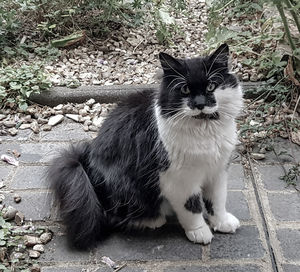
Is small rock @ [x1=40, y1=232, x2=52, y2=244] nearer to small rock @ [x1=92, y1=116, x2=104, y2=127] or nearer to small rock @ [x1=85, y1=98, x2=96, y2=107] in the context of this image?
small rock @ [x1=92, y1=116, x2=104, y2=127]

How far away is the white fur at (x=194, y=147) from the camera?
1.78 m

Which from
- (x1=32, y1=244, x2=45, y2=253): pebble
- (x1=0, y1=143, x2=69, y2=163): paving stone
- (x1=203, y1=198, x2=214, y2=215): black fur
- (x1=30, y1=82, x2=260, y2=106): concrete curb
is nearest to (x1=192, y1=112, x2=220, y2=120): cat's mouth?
(x1=203, y1=198, x2=214, y2=215): black fur

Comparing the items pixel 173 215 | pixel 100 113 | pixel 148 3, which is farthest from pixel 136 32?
pixel 173 215

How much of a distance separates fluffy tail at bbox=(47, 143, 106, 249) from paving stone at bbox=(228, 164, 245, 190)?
700 millimetres

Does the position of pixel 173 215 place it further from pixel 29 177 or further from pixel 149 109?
pixel 29 177

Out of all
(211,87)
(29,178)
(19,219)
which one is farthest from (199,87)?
(29,178)

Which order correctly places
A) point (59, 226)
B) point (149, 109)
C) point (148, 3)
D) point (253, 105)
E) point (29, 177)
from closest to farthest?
point (149, 109)
point (59, 226)
point (29, 177)
point (253, 105)
point (148, 3)

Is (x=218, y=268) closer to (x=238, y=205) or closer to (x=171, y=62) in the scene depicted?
(x=238, y=205)

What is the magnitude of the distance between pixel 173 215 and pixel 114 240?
0.30 meters

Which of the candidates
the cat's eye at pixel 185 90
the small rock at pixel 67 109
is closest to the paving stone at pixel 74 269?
the cat's eye at pixel 185 90

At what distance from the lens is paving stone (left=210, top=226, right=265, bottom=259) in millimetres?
1915

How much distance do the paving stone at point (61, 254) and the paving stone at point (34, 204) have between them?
20cm

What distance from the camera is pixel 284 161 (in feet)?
Result: 8.13

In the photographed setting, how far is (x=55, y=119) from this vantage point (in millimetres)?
2912
